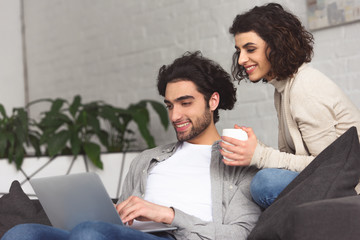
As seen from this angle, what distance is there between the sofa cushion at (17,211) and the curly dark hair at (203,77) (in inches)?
27.0

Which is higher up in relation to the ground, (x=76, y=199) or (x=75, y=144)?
(x=76, y=199)

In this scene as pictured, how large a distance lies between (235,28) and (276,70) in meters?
0.23

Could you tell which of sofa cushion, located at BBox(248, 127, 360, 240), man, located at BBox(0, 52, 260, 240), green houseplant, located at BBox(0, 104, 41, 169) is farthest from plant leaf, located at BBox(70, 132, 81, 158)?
sofa cushion, located at BBox(248, 127, 360, 240)

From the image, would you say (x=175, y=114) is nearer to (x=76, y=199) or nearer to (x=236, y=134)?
(x=236, y=134)

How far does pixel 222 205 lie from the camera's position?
5.52 ft

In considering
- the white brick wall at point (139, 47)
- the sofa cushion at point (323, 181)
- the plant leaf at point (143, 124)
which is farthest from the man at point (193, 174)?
the plant leaf at point (143, 124)

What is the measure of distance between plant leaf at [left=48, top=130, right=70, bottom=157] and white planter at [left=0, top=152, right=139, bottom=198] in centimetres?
8

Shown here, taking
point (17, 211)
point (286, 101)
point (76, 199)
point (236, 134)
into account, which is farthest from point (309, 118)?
point (17, 211)

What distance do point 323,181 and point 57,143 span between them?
184cm

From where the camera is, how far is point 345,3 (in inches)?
89.2

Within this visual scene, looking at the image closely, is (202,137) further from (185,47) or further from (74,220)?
(185,47)

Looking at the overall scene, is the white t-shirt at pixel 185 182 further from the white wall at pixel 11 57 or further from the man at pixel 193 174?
the white wall at pixel 11 57

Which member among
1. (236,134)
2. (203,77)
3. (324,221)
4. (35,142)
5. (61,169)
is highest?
(203,77)

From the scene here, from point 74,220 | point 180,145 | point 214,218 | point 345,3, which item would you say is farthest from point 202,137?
point 345,3
